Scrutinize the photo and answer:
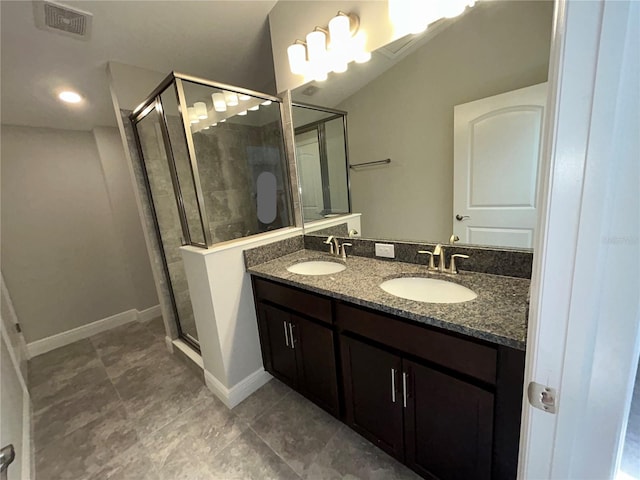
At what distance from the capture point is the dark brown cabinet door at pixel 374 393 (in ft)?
3.78

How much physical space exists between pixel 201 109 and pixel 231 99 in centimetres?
24

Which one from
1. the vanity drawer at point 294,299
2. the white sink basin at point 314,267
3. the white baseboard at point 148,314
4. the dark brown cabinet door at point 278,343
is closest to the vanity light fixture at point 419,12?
the white sink basin at point 314,267

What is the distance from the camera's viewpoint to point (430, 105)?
133cm

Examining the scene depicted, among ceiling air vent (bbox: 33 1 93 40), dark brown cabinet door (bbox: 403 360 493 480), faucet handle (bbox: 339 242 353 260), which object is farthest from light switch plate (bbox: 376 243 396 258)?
ceiling air vent (bbox: 33 1 93 40)

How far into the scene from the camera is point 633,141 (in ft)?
1.24

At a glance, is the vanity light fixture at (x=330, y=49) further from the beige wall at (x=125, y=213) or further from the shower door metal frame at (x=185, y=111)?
the beige wall at (x=125, y=213)

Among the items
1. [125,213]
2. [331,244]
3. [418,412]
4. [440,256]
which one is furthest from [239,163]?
[418,412]

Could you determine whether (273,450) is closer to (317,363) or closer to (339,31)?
(317,363)

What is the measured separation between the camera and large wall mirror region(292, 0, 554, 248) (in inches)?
42.1

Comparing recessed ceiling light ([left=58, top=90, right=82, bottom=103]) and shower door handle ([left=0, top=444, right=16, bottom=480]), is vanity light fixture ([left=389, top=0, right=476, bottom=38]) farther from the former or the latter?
recessed ceiling light ([left=58, top=90, right=82, bottom=103])

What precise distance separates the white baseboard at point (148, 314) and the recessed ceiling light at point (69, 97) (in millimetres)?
2153

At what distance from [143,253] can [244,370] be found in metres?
2.05

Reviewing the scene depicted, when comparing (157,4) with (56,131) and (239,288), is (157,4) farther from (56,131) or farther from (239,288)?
(56,131)

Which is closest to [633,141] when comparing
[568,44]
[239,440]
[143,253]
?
[568,44]
